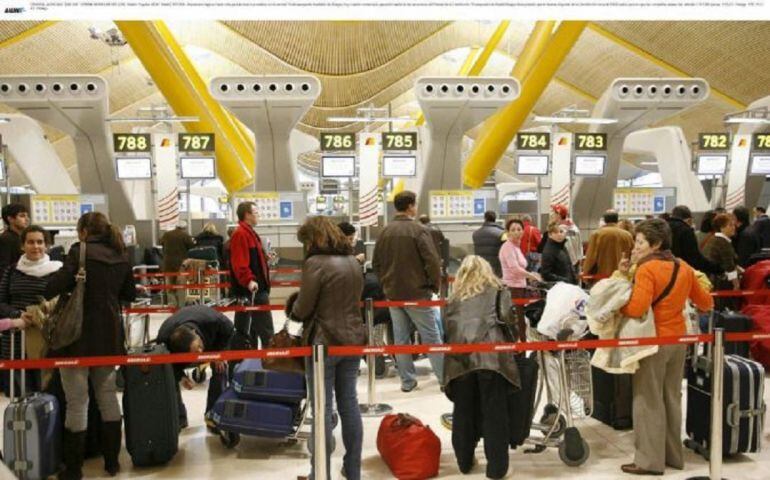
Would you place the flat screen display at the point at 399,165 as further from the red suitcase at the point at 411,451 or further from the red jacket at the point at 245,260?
the red suitcase at the point at 411,451

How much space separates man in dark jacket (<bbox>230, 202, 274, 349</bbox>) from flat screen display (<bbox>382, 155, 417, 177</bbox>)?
6.57 meters

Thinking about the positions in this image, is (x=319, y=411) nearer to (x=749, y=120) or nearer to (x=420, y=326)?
(x=420, y=326)

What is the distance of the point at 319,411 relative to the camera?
149 inches

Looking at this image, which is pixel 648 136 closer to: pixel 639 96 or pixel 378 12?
pixel 639 96

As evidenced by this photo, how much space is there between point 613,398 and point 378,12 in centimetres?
373

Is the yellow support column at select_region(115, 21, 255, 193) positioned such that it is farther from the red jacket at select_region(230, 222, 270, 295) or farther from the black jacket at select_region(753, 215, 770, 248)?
the black jacket at select_region(753, 215, 770, 248)

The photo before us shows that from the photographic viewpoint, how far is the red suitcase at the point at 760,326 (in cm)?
646

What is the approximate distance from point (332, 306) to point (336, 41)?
20.2 meters

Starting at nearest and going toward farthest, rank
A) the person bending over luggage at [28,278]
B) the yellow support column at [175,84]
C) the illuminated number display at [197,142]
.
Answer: the person bending over luggage at [28,278] < the illuminated number display at [197,142] < the yellow support column at [175,84]

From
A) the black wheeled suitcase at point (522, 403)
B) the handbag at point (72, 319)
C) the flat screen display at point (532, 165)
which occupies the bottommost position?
the black wheeled suitcase at point (522, 403)

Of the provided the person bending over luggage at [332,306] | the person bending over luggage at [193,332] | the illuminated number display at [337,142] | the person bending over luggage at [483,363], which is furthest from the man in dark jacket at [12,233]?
the illuminated number display at [337,142]

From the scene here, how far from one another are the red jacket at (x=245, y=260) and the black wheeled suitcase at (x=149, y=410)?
5.74ft

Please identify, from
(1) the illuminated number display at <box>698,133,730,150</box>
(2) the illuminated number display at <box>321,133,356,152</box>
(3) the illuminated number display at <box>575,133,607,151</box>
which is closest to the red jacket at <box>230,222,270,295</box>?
(2) the illuminated number display at <box>321,133,356,152</box>

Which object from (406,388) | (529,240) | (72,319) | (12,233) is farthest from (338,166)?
(72,319)
